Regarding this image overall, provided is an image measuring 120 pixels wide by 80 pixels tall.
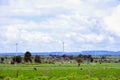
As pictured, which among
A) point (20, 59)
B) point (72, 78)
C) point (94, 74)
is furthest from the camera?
point (20, 59)

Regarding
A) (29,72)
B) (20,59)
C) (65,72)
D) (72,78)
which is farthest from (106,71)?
(20,59)

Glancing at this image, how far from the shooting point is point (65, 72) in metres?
87.2

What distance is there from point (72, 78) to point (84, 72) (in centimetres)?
2816

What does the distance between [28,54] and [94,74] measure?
89767 millimetres

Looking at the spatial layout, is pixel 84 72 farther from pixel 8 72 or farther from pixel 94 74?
pixel 8 72

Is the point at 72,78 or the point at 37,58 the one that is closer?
the point at 72,78

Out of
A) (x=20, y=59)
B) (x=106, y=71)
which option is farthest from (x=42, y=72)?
(x=20, y=59)

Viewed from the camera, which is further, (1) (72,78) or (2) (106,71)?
(2) (106,71)

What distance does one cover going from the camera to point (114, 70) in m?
91.9

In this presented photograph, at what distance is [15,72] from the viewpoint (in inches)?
3452

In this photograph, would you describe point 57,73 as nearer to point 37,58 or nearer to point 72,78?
point 72,78

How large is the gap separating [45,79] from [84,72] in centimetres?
2853

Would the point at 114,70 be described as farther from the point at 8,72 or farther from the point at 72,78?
the point at 72,78

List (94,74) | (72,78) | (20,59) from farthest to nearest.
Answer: (20,59), (94,74), (72,78)
